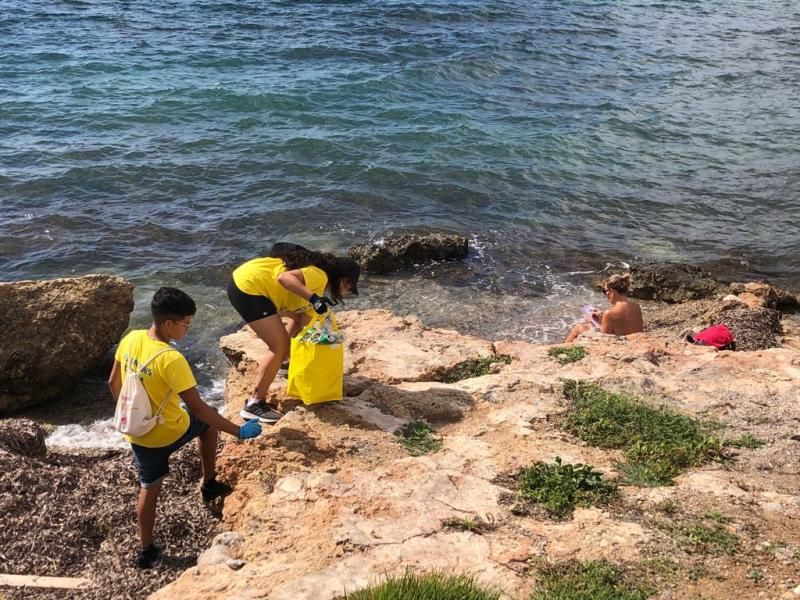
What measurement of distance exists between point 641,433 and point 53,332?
7.47 meters

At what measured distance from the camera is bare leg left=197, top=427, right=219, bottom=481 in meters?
5.89

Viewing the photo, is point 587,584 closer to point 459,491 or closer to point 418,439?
point 459,491

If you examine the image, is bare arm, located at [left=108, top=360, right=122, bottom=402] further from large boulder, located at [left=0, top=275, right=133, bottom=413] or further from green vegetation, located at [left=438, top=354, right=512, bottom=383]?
large boulder, located at [left=0, top=275, right=133, bottom=413]

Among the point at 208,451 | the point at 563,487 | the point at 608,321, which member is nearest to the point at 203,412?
the point at 208,451

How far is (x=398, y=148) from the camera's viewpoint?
1869 cm

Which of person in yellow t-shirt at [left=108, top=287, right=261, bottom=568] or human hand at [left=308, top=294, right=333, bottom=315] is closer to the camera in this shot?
person in yellow t-shirt at [left=108, top=287, right=261, bottom=568]

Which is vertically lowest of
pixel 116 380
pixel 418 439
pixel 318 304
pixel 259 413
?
pixel 259 413

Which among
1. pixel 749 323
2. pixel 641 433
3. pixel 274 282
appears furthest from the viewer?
pixel 749 323

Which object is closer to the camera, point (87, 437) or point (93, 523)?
point (93, 523)

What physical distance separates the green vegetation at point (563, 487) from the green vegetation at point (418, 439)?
873 millimetres

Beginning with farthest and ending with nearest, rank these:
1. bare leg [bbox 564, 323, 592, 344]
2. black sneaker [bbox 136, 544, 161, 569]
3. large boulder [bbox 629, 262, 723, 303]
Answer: large boulder [bbox 629, 262, 723, 303], bare leg [bbox 564, 323, 592, 344], black sneaker [bbox 136, 544, 161, 569]

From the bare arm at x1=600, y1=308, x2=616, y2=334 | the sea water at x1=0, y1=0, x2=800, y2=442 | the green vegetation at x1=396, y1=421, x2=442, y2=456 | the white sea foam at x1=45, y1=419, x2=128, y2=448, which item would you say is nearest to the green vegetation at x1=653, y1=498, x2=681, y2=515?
the green vegetation at x1=396, y1=421, x2=442, y2=456

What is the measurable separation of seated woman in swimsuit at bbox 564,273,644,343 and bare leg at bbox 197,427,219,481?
518cm

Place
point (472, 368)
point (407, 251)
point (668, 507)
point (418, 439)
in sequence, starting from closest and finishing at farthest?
point (668, 507) < point (418, 439) < point (472, 368) < point (407, 251)
